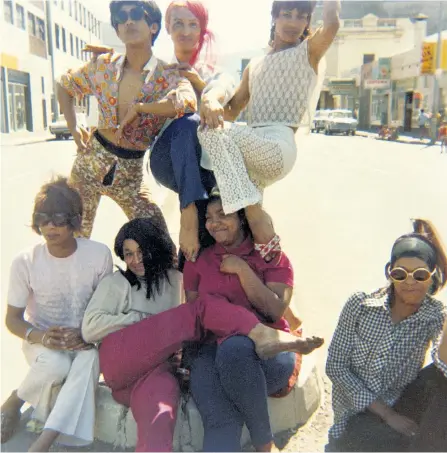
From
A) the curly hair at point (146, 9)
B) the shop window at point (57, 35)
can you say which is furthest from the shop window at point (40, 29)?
the curly hair at point (146, 9)

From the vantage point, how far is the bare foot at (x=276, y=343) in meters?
2.68

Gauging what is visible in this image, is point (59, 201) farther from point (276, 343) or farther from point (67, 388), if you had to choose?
point (276, 343)

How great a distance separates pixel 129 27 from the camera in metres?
3.54

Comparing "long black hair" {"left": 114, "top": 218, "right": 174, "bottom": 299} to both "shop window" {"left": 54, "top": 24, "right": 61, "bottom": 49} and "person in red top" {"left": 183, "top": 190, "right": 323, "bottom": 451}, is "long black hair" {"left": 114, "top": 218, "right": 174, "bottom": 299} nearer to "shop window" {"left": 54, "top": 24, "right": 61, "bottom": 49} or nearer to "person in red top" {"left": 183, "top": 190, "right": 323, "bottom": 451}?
"person in red top" {"left": 183, "top": 190, "right": 323, "bottom": 451}

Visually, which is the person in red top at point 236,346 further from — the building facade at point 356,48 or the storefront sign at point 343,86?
the storefront sign at point 343,86

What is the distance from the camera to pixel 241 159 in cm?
318

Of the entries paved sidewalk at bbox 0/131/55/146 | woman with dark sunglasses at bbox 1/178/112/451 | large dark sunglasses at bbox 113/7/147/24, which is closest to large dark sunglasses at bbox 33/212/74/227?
woman with dark sunglasses at bbox 1/178/112/451

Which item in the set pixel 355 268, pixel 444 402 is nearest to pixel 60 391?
pixel 444 402

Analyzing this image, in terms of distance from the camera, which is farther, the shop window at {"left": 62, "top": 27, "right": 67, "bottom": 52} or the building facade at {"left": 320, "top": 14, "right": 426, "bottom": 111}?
the building facade at {"left": 320, "top": 14, "right": 426, "bottom": 111}

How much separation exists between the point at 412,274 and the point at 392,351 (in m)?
0.37

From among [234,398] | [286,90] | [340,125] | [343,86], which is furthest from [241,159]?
[343,86]

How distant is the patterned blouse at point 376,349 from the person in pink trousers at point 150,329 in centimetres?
38

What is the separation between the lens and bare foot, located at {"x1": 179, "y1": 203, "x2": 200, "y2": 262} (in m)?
3.23

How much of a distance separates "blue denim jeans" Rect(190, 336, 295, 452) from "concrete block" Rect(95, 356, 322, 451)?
0.80 feet
